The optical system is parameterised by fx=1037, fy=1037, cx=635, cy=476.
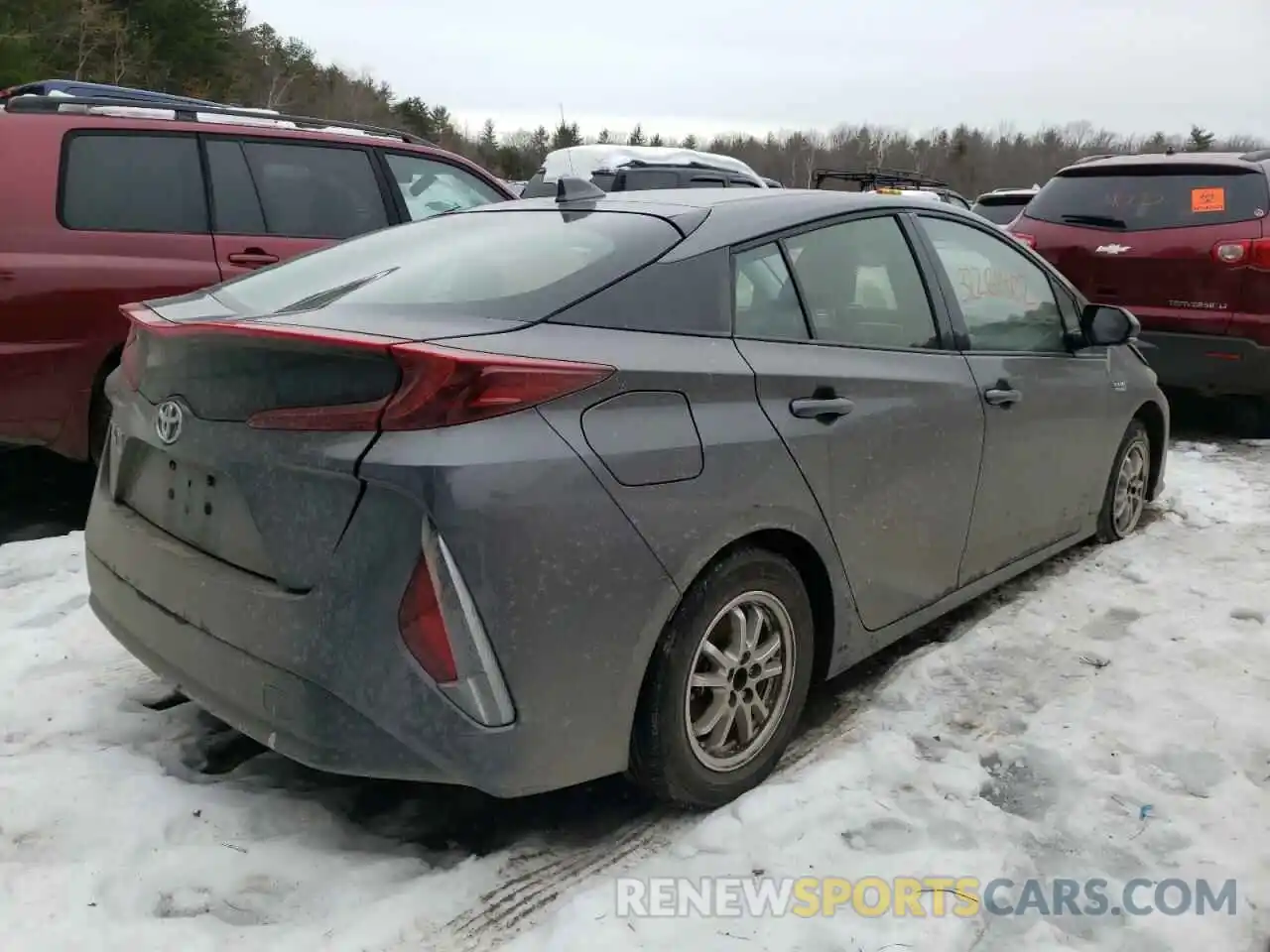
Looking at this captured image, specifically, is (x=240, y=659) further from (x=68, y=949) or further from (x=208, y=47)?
(x=208, y=47)

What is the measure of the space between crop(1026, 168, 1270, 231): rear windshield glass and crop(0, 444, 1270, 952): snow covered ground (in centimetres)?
375

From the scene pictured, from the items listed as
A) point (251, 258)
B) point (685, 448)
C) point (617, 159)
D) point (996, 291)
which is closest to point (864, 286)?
point (996, 291)

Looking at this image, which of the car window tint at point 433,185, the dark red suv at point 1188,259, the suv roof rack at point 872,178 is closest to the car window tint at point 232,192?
the car window tint at point 433,185

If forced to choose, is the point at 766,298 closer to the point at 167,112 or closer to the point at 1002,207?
the point at 167,112

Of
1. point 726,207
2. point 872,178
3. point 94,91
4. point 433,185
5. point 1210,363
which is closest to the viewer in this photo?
point 726,207

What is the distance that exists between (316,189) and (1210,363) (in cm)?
534

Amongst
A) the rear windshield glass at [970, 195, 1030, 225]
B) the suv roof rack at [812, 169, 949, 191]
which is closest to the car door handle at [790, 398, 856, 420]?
the rear windshield glass at [970, 195, 1030, 225]

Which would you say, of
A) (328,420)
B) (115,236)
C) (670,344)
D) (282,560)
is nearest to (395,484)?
(328,420)

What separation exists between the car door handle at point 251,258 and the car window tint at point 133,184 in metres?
0.19

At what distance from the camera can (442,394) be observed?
210 centimetres

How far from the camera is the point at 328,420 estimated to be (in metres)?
2.16

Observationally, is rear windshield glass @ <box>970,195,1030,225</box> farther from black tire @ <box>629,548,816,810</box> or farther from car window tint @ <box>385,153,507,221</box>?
black tire @ <box>629,548,816,810</box>

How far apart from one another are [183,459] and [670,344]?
1.19 metres

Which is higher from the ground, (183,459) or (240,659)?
(183,459)
